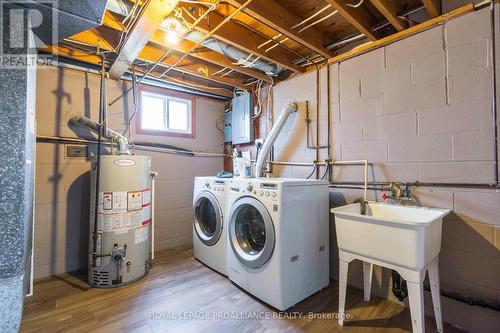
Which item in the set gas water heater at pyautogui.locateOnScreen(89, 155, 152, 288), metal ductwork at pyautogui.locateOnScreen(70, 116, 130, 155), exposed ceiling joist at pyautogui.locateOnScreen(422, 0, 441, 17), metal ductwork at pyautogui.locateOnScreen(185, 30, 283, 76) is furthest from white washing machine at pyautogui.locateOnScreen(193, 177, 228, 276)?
exposed ceiling joist at pyautogui.locateOnScreen(422, 0, 441, 17)

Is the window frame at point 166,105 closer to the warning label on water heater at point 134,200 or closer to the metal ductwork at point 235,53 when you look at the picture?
the warning label on water heater at point 134,200

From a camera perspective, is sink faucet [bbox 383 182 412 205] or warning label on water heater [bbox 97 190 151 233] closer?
sink faucet [bbox 383 182 412 205]

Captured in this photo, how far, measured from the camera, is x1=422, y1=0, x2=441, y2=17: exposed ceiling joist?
1.61 m

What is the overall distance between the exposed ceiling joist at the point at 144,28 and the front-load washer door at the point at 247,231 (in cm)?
149

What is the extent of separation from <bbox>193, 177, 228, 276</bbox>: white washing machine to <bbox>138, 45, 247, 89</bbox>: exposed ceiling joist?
1303mm

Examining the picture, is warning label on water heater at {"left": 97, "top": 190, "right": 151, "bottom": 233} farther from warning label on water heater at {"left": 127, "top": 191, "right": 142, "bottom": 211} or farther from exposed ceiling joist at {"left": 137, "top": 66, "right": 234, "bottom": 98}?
exposed ceiling joist at {"left": 137, "top": 66, "right": 234, "bottom": 98}

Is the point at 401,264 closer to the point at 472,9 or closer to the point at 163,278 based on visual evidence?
the point at 472,9

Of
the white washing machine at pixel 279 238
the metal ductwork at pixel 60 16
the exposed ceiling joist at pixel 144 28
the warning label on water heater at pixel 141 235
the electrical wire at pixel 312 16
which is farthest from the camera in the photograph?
the warning label on water heater at pixel 141 235

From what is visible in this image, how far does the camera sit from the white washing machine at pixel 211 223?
2359 mm

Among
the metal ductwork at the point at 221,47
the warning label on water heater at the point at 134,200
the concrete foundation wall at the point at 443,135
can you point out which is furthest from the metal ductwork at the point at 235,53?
the warning label on water heater at the point at 134,200

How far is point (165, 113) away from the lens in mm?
3205

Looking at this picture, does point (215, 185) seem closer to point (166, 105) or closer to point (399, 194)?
point (166, 105)

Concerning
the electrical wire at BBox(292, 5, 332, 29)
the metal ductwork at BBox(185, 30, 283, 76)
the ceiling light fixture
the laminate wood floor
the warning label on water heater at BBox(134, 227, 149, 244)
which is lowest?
the laminate wood floor

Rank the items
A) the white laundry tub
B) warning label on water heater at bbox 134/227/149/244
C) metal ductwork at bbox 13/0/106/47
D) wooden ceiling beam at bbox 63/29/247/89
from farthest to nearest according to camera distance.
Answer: warning label on water heater at bbox 134/227/149/244
wooden ceiling beam at bbox 63/29/247/89
the white laundry tub
metal ductwork at bbox 13/0/106/47
